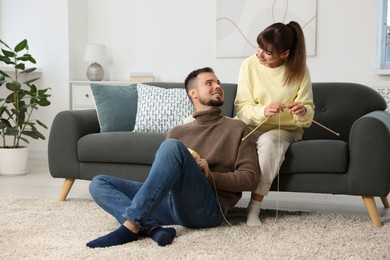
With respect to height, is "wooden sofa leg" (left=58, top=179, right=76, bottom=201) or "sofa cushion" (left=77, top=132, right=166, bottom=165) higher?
"sofa cushion" (left=77, top=132, right=166, bottom=165)

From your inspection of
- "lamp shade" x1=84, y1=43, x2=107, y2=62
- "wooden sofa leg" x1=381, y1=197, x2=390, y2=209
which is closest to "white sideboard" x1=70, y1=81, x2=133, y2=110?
"lamp shade" x1=84, y1=43, x2=107, y2=62

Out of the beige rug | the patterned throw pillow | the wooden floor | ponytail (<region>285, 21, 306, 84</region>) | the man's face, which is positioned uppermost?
ponytail (<region>285, 21, 306, 84</region>)

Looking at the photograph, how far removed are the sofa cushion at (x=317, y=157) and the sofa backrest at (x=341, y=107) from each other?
0.60m

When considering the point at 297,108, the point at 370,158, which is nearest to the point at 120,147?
the point at 297,108

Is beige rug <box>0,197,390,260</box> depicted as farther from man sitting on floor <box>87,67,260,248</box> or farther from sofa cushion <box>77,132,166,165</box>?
sofa cushion <box>77,132,166,165</box>

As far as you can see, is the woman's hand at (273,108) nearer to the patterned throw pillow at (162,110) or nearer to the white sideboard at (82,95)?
the patterned throw pillow at (162,110)

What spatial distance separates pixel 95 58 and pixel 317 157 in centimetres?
319

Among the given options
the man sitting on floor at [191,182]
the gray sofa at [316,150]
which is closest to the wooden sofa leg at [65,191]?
the gray sofa at [316,150]

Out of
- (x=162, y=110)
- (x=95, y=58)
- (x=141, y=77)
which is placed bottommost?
(x=162, y=110)

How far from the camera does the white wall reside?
5395 mm

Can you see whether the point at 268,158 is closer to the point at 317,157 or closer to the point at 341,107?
the point at 317,157

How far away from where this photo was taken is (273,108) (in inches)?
102

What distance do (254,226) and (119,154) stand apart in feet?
3.09

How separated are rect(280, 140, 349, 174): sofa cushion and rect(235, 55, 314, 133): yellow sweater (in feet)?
0.40
